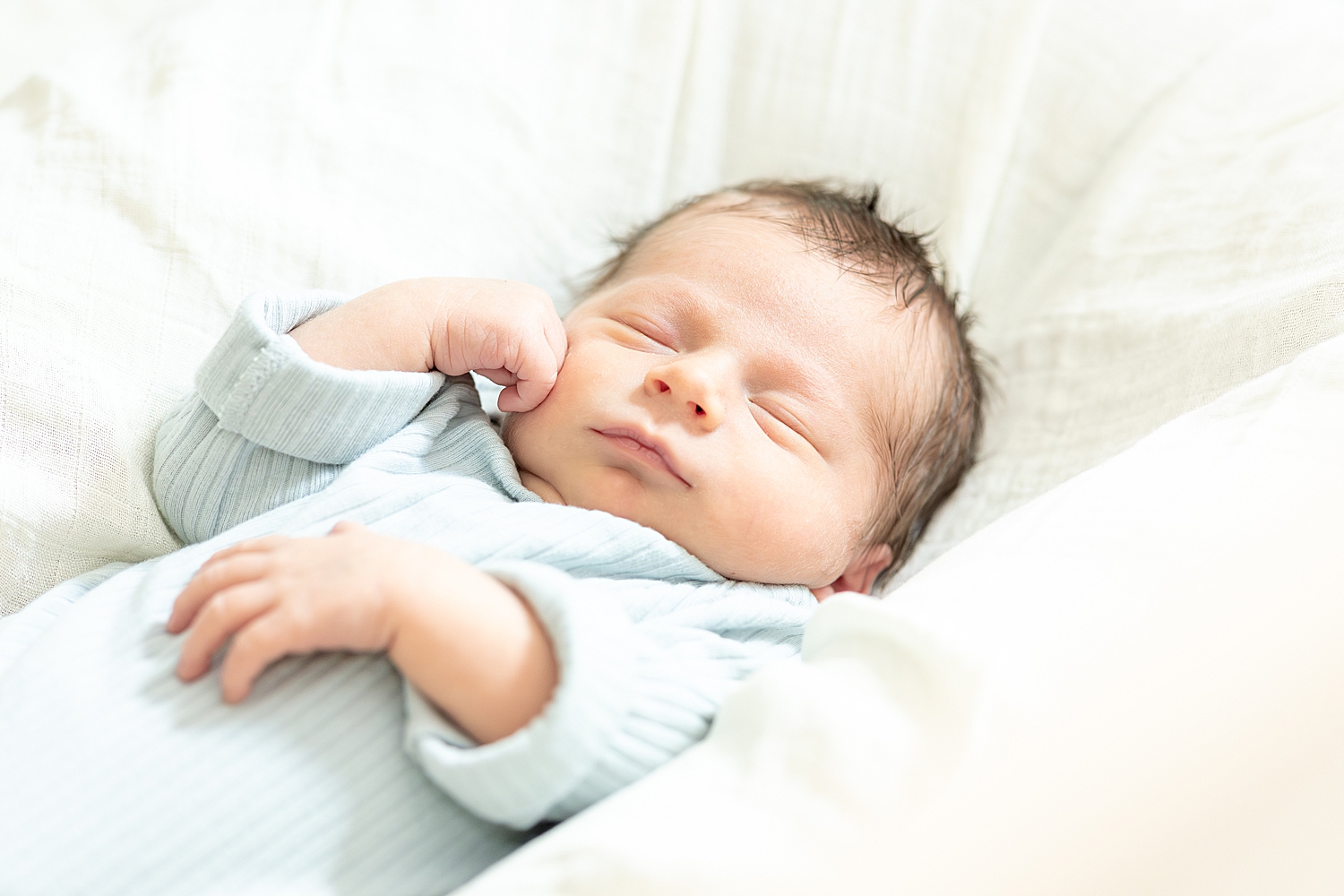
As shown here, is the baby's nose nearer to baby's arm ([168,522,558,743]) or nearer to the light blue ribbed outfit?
the light blue ribbed outfit

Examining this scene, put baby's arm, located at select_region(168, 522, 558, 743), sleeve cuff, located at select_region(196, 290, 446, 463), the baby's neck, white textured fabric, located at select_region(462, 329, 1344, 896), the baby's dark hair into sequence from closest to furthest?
1. white textured fabric, located at select_region(462, 329, 1344, 896)
2. baby's arm, located at select_region(168, 522, 558, 743)
3. sleeve cuff, located at select_region(196, 290, 446, 463)
4. the baby's neck
5. the baby's dark hair

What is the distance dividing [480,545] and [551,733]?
0.78 ft

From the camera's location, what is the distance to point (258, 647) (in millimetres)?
746

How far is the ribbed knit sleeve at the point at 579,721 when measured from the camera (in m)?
0.72

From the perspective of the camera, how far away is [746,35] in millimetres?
1576

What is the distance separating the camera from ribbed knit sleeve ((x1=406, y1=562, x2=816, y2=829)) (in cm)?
Answer: 72

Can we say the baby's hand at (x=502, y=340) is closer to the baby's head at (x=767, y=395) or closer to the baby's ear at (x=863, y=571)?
the baby's head at (x=767, y=395)

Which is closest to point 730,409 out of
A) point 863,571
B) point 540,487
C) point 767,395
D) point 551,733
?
point 767,395

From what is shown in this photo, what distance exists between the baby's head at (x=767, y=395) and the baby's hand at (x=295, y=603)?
11.2 inches

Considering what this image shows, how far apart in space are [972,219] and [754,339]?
556 millimetres

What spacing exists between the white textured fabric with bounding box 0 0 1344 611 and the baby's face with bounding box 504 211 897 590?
286mm

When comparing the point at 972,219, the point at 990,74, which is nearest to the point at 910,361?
the point at 972,219

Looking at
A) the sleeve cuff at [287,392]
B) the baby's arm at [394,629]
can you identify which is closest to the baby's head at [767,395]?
the sleeve cuff at [287,392]

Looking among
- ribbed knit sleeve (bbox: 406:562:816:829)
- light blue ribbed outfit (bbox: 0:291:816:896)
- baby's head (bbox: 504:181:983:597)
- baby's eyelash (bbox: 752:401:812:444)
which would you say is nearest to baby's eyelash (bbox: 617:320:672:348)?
baby's head (bbox: 504:181:983:597)
